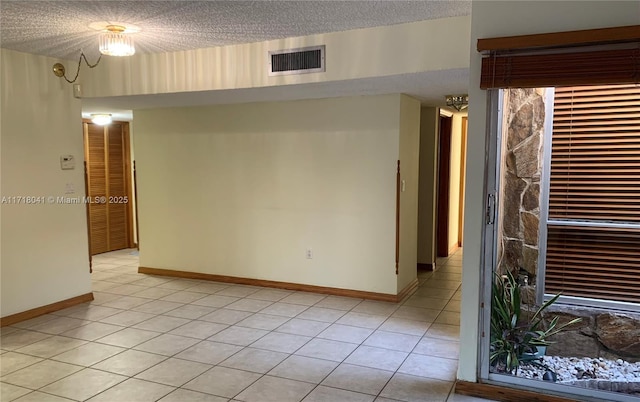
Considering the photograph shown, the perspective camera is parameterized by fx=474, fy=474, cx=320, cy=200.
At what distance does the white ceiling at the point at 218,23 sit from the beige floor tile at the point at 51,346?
2.28m

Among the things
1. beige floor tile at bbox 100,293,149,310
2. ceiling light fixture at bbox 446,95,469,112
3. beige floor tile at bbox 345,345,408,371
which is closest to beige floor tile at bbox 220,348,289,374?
beige floor tile at bbox 345,345,408,371

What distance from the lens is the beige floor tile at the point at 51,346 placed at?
343 cm

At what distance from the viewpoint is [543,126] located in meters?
3.05

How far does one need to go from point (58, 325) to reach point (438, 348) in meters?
3.11

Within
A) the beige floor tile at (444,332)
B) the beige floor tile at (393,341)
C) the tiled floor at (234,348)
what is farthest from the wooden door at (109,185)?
the beige floor tile at (444,332)

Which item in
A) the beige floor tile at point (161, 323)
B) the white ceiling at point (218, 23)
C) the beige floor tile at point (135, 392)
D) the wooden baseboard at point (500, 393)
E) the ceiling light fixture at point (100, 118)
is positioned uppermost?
the white ceiling at point (218, 23)

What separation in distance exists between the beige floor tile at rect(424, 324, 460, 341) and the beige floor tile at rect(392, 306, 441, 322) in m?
Result: 0.17

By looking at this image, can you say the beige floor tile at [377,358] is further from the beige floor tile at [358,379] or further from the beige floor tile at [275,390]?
the beige floor tile at [275,390]

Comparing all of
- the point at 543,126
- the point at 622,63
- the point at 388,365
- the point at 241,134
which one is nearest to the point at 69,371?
the point at 388,365

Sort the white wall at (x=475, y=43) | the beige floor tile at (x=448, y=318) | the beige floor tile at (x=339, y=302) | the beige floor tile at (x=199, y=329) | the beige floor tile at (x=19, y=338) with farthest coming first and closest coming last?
the beige floor tile at (x=339, y=302)
the beige floor tile at (x=448, y=318)
the beige floor tile at (x=199, y=329)
the beige floor tile at (x=19, y=338)
the white wall at (x=475, y=43)

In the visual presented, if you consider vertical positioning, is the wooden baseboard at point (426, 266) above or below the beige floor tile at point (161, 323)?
above

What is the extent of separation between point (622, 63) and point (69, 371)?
12.1ft

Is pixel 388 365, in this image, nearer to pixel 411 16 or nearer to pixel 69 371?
pixel 69 371

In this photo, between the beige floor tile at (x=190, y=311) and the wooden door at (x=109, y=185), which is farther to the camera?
the wooden door at (x=109, y=185)
